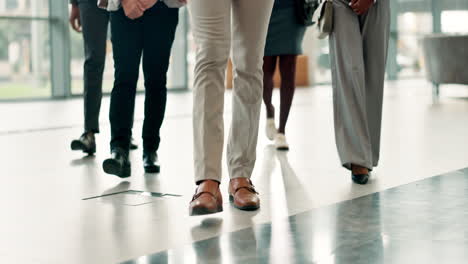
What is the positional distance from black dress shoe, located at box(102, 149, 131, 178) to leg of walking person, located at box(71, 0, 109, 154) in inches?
35.7

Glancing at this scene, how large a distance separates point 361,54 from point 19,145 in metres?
2.34

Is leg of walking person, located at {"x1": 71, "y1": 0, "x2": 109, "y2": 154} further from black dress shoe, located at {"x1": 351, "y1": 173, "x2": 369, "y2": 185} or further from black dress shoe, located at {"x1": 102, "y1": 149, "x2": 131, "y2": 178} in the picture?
black dress shoe, located at {"x1": 351, "y1": 173, "x2": 369, "y2": 185}

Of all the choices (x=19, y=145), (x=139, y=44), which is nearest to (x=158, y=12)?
(x=139, y=44)

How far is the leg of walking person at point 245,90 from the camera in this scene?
255 cm

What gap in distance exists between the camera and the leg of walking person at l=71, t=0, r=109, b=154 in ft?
12.8

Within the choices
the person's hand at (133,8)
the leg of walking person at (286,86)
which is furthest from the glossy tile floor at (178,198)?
the person's hand at (133,8)

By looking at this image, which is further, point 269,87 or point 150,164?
point 269,87

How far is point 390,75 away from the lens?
15.8 m

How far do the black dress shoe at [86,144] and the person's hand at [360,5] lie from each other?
1.69 m

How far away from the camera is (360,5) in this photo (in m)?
3.08

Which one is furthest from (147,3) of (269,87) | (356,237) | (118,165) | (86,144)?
(269,87)

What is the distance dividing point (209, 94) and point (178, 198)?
0.54 metres

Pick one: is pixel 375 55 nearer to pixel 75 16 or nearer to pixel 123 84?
pixel 123 84

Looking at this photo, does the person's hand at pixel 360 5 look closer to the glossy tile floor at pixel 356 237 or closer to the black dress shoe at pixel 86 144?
the glossy tile floor at pixel 356 237
